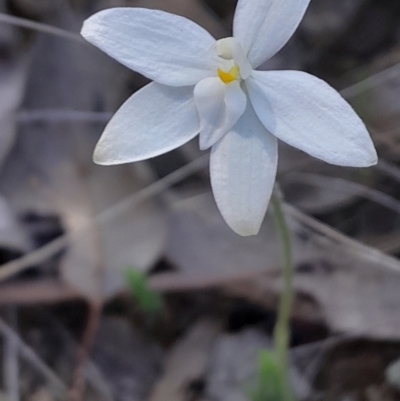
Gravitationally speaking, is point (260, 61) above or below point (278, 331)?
above

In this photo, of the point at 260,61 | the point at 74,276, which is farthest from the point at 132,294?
the point at 260,61

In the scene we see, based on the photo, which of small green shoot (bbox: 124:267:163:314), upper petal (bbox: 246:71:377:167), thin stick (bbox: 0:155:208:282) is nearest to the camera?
upper petal (bbox: 246:71:377:167)

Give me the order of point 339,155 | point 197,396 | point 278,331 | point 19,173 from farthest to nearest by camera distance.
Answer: point 19,173 → point 197,396 → point 278,331 → point 339,155

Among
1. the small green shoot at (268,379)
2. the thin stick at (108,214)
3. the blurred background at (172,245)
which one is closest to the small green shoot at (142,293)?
the blurred background at (172,245)

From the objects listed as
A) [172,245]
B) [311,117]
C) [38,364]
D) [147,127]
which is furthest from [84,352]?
[311,117]

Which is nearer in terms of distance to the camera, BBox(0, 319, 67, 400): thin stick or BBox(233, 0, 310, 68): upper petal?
BBox(233, 0, 310, 68): upper petal

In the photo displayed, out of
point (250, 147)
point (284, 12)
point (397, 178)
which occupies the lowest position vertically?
point (397, 178)

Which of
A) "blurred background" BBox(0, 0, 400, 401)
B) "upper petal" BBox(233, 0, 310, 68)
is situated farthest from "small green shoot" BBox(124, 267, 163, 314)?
"upper petal" BBox(233, 0, 310, 68)

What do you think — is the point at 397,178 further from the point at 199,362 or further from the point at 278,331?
the point at 199,362

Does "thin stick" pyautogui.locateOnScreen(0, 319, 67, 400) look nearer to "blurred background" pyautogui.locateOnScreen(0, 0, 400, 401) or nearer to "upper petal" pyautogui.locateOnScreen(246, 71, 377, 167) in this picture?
"blurred background" pyautogui.locateOnScreen(0, 0, 400, 401)
